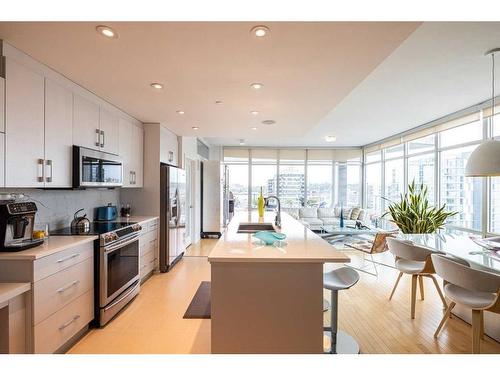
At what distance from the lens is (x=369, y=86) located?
137 inches

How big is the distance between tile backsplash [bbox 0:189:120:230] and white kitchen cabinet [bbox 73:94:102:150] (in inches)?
23.9

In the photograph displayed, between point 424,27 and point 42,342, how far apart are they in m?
3.65

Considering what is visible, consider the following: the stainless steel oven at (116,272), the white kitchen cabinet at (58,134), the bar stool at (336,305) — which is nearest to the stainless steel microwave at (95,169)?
the white kitchen cabinet at (58,134)

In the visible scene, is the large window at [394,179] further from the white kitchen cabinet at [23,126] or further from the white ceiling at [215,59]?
the white kitchen cabinet at [23,126]

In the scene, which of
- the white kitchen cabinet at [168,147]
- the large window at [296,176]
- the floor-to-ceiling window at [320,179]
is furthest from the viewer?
the floor-to-ceiling window at [320,179]

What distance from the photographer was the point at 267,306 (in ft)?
5.79

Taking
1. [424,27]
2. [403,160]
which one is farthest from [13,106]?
[403,160]

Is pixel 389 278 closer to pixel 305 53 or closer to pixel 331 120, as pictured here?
pixel 331 120

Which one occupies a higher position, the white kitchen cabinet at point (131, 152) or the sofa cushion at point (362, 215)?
the white kitchen cabinet at point (131, 152)

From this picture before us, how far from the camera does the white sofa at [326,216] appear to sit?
7.31 meters

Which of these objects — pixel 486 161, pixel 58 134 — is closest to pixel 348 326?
pixel 486 161

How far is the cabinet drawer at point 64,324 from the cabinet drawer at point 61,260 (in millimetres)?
330

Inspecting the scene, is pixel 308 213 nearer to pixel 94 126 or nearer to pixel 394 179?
pixel 394 179

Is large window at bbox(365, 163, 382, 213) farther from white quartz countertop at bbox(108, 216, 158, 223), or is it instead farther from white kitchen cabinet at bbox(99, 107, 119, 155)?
white kitchen cabinet at bbox(99, 107, 119, 155)
